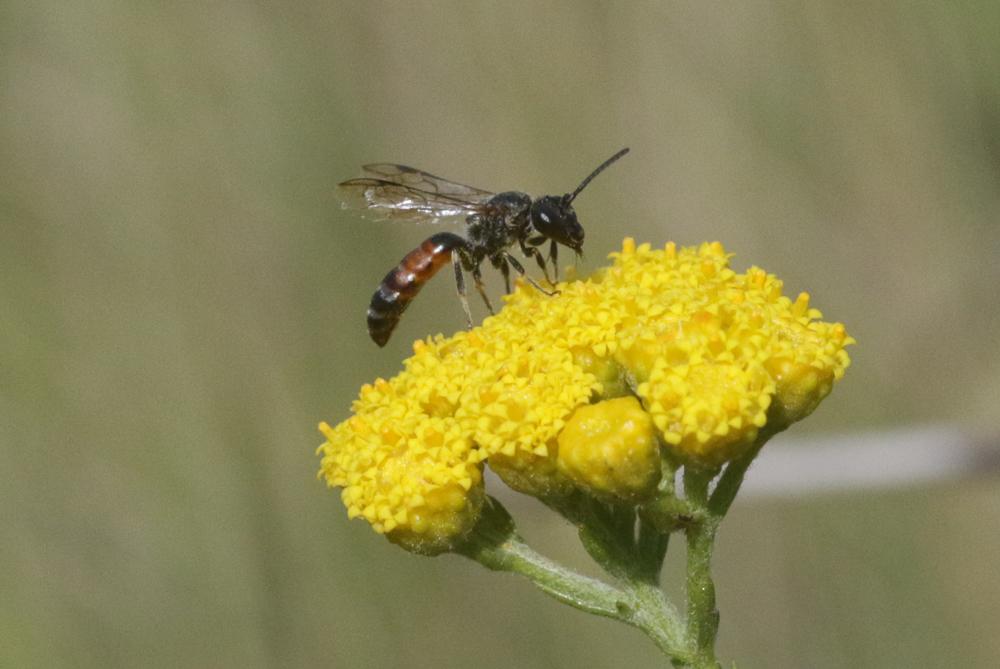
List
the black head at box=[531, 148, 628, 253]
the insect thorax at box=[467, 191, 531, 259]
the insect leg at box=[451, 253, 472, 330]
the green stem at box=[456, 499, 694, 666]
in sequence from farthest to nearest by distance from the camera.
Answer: the insect thorax at box=[467, 191, 531, 259], the black head at box=[531, 148, 628, 253], the insect leg at box=[451, 253, 472, 330], the green stem at box=[456, 499, 694, 666]

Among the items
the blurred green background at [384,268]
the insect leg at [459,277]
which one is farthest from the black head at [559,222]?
the blurred green background at [384,268]

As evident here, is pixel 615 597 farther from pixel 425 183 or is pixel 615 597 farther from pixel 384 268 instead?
pixel 384 268

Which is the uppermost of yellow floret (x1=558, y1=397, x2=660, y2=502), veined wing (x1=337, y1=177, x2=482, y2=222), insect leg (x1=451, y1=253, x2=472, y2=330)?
veined wing (x1=337, y1=177, x2=482, y2=222)

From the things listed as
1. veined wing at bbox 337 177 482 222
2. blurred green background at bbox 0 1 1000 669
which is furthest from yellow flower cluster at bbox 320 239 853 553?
blurred green background at bbox 0 1 1000 669

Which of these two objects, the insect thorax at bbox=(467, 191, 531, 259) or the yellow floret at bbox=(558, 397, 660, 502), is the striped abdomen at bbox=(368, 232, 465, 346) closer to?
the insect thorax at bbox=(467, 191, 531, 259)

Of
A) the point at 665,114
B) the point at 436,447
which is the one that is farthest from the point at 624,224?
the point at 436,447

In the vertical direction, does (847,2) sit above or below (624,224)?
above

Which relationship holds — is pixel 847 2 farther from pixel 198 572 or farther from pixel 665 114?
pixel 198 572
